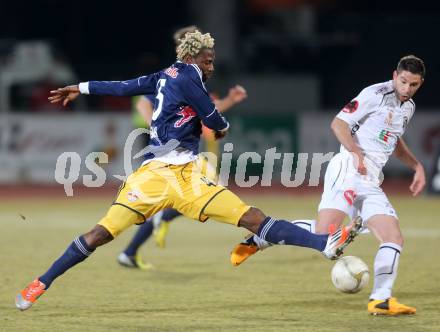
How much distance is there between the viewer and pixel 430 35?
27250mm

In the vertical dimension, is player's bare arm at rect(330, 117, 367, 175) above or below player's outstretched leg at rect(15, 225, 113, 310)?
above

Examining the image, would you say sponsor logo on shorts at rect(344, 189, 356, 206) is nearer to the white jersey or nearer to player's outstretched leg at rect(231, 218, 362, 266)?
the white jersey

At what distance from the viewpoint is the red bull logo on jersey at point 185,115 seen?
753 cm

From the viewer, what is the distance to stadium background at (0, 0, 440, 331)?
8.08 metres

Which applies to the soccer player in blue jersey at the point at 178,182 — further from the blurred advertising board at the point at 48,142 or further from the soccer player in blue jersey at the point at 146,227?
the blurred advertising board at the point at 48,142

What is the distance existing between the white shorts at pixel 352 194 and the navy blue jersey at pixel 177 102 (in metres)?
1.07

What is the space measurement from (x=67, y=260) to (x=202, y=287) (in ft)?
6.45

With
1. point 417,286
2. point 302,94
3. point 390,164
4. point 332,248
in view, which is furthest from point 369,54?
point 332,248

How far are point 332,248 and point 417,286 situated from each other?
213 cm

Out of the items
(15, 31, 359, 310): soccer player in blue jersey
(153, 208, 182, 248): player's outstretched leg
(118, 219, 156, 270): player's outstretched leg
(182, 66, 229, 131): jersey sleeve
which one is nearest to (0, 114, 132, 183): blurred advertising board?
(153, 208, 182, 248): player's outstretched leg

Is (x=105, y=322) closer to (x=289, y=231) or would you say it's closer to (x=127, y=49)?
(x=289, y=231)

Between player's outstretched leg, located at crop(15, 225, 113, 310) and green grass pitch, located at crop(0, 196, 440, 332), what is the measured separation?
16cm

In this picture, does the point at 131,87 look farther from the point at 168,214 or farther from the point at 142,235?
the point at 168,214

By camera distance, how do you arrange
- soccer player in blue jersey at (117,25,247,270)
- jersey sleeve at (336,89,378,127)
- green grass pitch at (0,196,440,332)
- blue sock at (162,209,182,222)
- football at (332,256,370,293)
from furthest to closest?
1. blue sock at (162,209,182,222)
2. soccer player in blue jersey at (117,25,247,270)
3. jersey sleeve at (336,89,378,127)
4. football at (332,256,370,293)
5. green grass pitch at (0,196,440,332)
